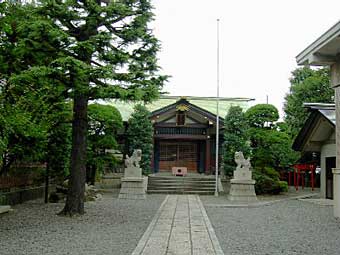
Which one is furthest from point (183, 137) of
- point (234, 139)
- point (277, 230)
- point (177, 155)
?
point (277, 230)

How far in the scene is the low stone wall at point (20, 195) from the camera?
44.6 feet

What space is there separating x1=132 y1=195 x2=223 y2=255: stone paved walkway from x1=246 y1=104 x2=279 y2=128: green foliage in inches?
387

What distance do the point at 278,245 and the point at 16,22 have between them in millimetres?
7645

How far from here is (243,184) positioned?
18.6 meters

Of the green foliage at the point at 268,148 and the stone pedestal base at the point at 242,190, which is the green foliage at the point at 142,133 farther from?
the stone pedestal base at the point at 242,190

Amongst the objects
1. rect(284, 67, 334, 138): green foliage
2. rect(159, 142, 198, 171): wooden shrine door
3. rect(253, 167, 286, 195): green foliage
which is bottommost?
rect(253, 167, 286, 195): green foliage

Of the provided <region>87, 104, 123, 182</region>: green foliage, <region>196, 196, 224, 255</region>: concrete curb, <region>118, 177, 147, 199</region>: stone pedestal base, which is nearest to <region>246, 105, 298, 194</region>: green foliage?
<region>118, 177, 147, 199</region>: stone pedestal base

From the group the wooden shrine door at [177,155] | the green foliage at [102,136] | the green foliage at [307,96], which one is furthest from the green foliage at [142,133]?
the green foliage at [307,96]

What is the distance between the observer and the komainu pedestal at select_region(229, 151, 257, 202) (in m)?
18.4

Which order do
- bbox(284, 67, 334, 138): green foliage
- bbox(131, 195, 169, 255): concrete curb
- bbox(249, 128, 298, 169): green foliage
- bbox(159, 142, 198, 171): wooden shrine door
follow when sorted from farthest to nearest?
bbox(284, 67, 334, 138): green foliage, bbox(159, 142, 198, 171): wooden shrine door, bbox(249, 128, 298, 169): green foliage, bbox(131, 195, 169, 255): concrete curb

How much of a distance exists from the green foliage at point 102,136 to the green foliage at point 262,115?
6607 millimetres

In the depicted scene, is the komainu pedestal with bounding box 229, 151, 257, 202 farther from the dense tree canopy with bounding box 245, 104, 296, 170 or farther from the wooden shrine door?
the wooden shrine door

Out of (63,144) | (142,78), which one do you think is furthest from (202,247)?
(63,144)

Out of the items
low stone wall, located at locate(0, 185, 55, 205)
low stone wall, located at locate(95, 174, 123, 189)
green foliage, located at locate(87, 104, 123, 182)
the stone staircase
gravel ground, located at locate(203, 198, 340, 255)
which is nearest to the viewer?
gravel ground, located at locate(203, 198, 340, 255)
